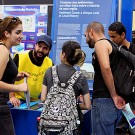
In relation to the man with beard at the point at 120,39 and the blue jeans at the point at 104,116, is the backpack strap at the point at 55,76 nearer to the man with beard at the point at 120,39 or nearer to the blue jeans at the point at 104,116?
the blue jeans at the point at 104,116

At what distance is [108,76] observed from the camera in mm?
2457

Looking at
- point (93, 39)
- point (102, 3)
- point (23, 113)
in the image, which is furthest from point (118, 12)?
point (23, 113)

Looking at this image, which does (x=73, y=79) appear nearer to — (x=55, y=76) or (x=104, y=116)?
(x=55, y=76)

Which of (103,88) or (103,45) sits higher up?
(103,45)

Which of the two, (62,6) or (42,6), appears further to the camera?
(42,6)

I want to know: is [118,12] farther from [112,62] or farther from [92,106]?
[92,106]

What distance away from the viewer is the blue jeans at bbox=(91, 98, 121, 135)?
8.32 ft

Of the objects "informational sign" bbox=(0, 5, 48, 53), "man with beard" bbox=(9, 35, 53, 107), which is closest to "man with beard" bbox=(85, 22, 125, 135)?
"man with beard" bbox=(9, 35, 53, 107)

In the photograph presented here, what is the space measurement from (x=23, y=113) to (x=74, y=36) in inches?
43.2

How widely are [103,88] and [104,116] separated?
23cm

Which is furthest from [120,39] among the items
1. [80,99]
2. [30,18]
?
[30,18]

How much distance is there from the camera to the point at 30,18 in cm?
461

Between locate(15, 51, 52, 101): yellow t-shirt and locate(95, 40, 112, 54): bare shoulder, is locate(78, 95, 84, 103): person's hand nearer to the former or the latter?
locate(95, 40, 112, 54): bare shoulder

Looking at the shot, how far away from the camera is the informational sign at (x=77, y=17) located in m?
3.36
